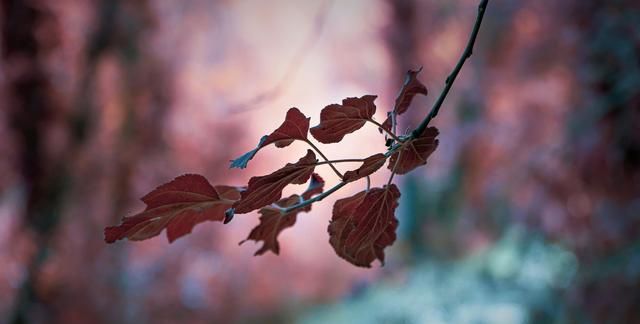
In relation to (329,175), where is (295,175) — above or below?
below

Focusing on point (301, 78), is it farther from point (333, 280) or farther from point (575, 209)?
point (575, 209)

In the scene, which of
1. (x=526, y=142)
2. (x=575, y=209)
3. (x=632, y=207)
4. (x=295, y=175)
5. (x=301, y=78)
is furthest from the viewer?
(x=301, y=78)

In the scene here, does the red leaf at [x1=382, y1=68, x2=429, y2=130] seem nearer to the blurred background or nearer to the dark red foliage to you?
the dark red foliage

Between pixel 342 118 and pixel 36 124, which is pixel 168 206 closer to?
pixel 342 118

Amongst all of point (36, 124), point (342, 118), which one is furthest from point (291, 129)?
point (36, 124)

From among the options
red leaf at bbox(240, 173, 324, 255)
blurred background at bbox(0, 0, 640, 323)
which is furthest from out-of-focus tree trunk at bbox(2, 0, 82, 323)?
red leaf at bbox(240, 173, 324, 255)

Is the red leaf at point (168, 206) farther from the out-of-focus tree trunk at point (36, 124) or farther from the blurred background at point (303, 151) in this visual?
the out-of-focus tree trunk at point (36, 124)

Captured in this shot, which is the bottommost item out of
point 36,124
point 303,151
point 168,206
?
point 168,206

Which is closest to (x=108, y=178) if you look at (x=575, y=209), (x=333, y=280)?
(x=333, y=280)
